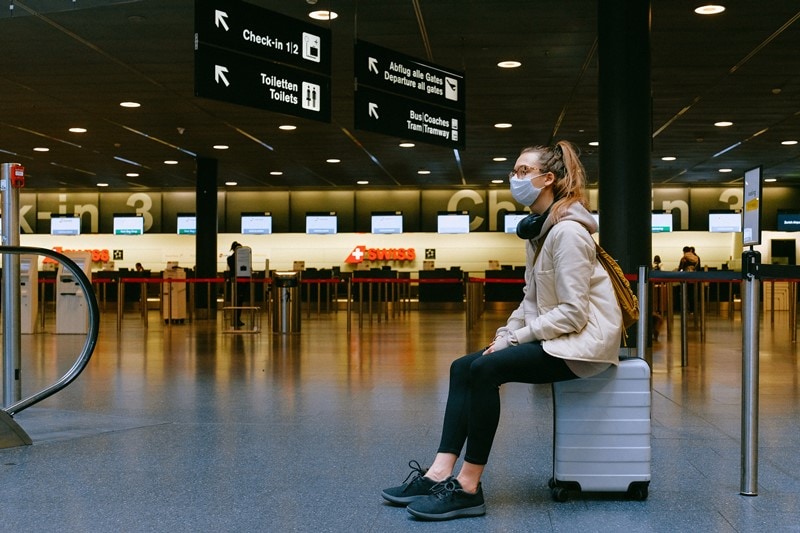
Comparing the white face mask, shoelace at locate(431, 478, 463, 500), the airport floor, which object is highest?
the white face mask

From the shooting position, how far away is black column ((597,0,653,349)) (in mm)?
7809

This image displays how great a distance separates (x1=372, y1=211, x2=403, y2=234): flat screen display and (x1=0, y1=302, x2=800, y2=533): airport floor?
18.8 meters

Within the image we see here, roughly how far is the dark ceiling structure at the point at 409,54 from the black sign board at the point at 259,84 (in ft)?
5.82

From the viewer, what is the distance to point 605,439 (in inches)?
146

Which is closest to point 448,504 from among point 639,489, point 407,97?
point 639,489

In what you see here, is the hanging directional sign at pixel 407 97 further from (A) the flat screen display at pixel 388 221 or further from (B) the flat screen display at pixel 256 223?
(B) the flat screen display at pixel 256 223

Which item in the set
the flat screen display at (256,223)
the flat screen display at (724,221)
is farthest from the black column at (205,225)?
the flat screen display at (724,221)

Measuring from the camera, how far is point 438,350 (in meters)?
11.2

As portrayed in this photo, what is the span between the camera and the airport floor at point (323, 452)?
3.43 m

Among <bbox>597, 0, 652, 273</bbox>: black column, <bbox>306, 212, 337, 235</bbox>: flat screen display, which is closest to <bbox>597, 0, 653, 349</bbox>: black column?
<bbox>597, 0, 652, 273</bbox>: black column

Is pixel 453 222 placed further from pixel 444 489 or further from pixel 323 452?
pixel 444 489

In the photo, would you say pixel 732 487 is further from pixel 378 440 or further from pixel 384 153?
pixel 384 153

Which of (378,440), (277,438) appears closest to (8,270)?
(277,438)

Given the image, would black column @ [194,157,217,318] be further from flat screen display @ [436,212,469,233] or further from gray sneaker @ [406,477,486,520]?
gray sneaker @ [406,477,486,520]
